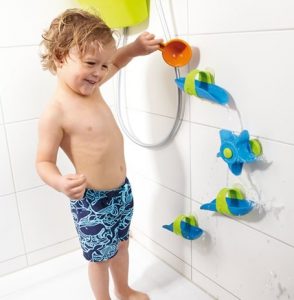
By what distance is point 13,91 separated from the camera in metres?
1.20

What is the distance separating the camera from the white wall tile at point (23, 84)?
3.87ft

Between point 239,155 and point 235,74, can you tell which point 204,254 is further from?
point 235,74

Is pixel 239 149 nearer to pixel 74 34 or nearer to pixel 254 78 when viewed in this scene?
pixel 254 78

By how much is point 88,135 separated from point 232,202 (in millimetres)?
408

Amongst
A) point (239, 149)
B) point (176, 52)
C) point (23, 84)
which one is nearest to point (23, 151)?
point (23, 84)

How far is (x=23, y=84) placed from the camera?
1.21 metres

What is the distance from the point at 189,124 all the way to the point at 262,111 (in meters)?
0.26

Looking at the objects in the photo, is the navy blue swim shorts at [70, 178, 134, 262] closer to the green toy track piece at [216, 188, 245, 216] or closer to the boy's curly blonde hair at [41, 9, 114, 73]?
the green toy track piece at [216, 188, 245, 216]

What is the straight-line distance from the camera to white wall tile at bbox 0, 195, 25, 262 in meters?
1.28

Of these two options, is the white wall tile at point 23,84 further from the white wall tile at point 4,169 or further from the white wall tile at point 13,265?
the white wall tile at point 13,265

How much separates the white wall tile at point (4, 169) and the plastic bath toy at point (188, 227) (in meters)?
0.59

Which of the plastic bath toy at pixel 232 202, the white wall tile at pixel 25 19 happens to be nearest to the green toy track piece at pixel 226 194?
the plastic bath toy at pixel 232 202

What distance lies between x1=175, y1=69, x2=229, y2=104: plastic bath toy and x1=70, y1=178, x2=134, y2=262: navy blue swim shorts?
1.10 ft

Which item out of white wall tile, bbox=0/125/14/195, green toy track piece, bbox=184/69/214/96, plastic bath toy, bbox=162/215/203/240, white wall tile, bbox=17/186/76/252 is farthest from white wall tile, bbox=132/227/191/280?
green toy track piece, bbox=184/69/214/96
